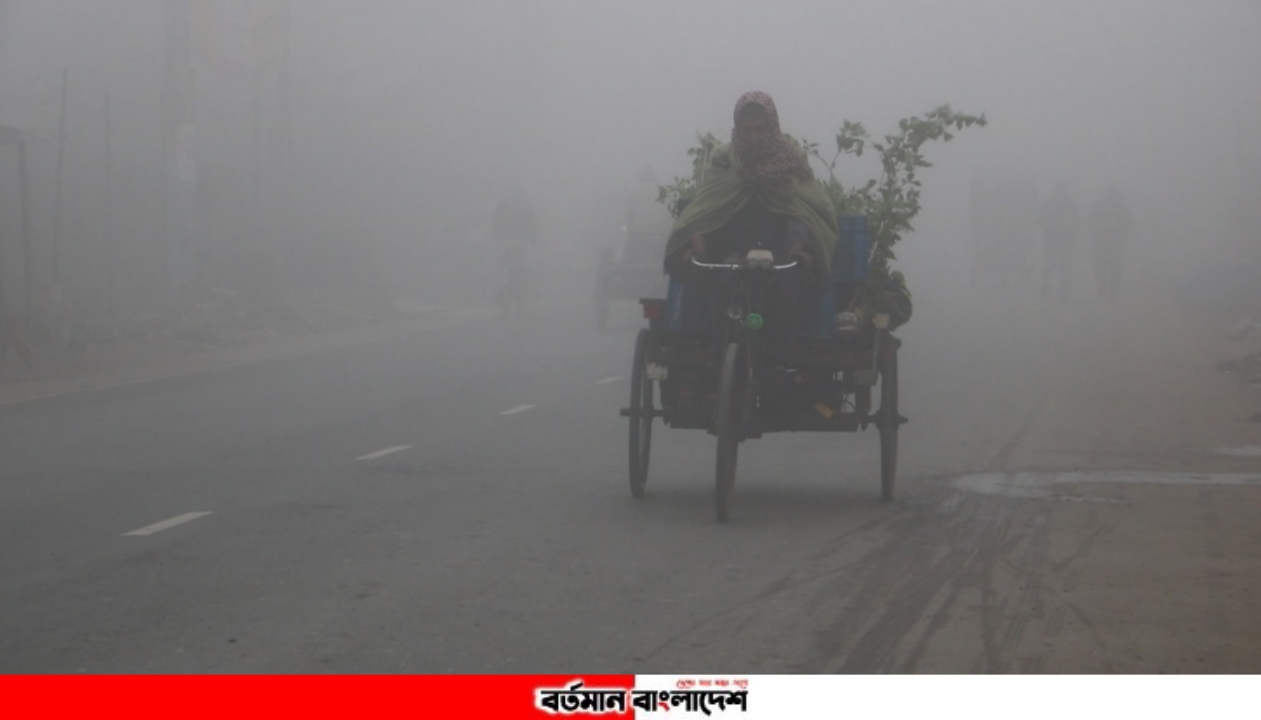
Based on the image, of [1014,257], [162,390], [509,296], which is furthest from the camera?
[1014,257]

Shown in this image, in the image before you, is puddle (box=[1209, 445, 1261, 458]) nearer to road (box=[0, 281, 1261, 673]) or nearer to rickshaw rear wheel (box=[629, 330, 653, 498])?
road (box=[0, 281, 1261, 673])

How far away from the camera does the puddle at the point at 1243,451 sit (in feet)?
43.6

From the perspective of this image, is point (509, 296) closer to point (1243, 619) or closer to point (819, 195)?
point (819, 195)

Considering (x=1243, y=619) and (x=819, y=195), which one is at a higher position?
(x=819, y=195)

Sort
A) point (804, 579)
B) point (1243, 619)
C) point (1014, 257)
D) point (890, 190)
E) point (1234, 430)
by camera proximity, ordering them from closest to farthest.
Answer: point (1243, 619) → point (804, 579) → point (890, 190) → point (1234, 430) → point (1014, 257)

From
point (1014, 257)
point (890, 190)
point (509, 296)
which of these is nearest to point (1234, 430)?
point (890, 190)

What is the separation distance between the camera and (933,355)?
2412cm

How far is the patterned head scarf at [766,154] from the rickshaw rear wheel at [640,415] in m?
1.12

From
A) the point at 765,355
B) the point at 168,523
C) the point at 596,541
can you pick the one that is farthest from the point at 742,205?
the point at 168,523

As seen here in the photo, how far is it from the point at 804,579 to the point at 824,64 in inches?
4173

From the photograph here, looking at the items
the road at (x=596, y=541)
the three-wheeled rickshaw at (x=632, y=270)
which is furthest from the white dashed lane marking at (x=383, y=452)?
the three-wheeled rickshaw at (x=632, y=270)

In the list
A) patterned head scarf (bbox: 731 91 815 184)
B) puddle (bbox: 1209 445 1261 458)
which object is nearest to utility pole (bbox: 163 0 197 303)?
puddle (bbox: 1209 445 1261 458)

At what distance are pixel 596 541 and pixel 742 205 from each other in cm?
211

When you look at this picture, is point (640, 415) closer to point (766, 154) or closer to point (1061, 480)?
point (766, 154)
